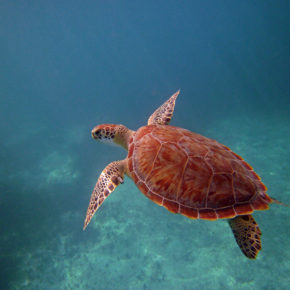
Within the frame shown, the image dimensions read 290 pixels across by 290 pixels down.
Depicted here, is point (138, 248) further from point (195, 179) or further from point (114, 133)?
point (195, 179)

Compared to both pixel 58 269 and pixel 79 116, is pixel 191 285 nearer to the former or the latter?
pixel 58 269

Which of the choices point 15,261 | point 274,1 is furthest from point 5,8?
point 274,1

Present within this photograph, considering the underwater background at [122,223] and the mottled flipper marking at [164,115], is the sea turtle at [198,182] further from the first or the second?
the underwater background at [122,223]

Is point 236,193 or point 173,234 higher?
point 236,193

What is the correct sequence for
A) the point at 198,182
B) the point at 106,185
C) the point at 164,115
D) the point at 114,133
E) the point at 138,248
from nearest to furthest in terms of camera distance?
the point at 198,182
the point at 106,185
the point at 114,133
the point at 164,115
the point at 138,248

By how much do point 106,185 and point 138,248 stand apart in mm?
5457

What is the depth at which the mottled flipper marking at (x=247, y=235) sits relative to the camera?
2445mm

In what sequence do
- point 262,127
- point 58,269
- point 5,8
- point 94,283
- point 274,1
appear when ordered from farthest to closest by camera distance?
point 274,1 < point 5,8 < point 262,127 < point 58,269 < point 94,283

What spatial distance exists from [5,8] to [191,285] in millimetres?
35453

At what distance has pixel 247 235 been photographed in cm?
→ 254

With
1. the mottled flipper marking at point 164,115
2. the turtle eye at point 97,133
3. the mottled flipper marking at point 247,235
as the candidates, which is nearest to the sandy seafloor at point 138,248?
the mottled flipper marking at point 247,235

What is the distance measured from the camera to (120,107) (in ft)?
79.0

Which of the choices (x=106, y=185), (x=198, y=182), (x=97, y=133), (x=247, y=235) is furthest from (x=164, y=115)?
(x=247, y=235)

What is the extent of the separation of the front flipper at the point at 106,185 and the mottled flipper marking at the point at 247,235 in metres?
2.02
